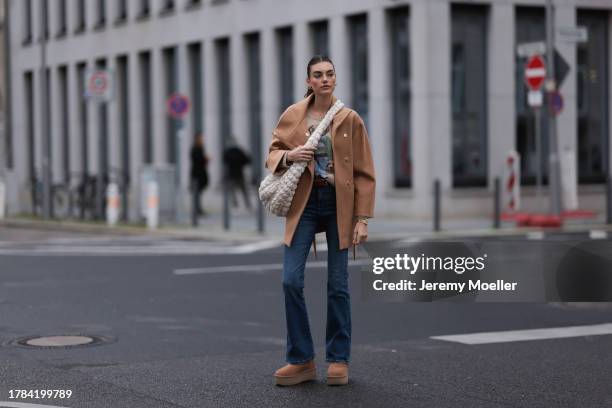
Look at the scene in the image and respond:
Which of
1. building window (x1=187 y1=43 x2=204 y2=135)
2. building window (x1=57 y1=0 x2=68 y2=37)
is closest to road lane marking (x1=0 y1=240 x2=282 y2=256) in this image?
building window (x1=187 y1=43 x2=204 y2=135)

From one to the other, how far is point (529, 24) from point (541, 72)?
594 cm

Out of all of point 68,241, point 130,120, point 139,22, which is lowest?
point 68,241

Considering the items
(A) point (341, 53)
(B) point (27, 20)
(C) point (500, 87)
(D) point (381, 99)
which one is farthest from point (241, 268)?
(B) point (27, 20)

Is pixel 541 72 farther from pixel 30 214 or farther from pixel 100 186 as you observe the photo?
pixel 30 214

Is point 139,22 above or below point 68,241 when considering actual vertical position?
above

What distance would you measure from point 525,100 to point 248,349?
21201 mm

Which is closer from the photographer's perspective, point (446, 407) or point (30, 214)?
point (446, 407)

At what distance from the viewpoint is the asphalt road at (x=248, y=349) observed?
7.51 metres

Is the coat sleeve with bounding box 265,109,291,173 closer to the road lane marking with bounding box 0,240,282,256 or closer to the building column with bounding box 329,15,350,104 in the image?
the road lane marking with bounding box 0,240,282,256

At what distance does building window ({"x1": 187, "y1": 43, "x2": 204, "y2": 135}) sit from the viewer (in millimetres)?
37312

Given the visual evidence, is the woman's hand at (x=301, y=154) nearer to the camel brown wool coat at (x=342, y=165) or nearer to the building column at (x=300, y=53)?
the camel brown wool coat at (x=342, y=165)

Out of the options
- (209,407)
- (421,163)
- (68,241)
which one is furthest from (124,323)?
(421,163)

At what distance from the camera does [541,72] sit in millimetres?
23719

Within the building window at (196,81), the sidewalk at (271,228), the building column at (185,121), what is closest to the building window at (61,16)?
the building column at (185,121)
